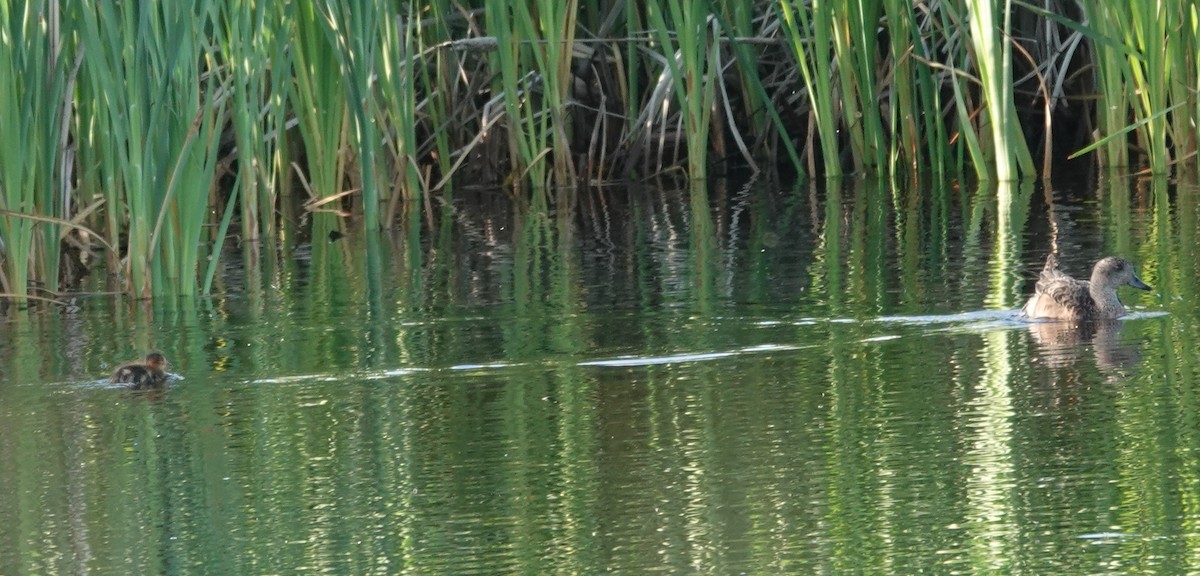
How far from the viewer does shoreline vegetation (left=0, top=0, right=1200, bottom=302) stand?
7090 mm

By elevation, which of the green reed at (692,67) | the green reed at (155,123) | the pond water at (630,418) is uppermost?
the green reed at (692,67)

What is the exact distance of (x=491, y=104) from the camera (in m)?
11.8

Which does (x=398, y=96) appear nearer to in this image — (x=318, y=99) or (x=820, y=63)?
(x=318, y=99)

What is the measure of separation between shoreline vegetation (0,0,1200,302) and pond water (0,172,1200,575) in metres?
0.57

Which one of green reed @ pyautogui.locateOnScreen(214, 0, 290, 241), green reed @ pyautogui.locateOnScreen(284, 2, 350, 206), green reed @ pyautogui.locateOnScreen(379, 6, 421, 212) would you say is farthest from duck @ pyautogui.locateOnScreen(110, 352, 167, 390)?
green reed @ pyautogui.locateOnScreen(379, 6, 421, 212)

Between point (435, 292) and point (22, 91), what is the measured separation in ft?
5.59

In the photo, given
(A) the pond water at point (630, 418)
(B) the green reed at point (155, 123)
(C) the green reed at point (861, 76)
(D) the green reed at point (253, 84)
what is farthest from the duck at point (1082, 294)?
(C) the green reed at point (861, 76)

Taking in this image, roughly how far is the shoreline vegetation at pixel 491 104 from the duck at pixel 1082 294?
2478 mm

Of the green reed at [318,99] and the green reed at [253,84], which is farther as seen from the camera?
the green reed at [318,99]

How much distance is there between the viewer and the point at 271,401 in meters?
5.39

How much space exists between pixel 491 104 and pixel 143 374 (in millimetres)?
6315

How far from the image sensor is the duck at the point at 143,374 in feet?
18.6

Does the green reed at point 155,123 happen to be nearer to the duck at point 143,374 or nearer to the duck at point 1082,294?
the duck at point 143,374

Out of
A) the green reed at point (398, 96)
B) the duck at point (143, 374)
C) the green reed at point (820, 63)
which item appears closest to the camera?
the duck at point (143, 374)
